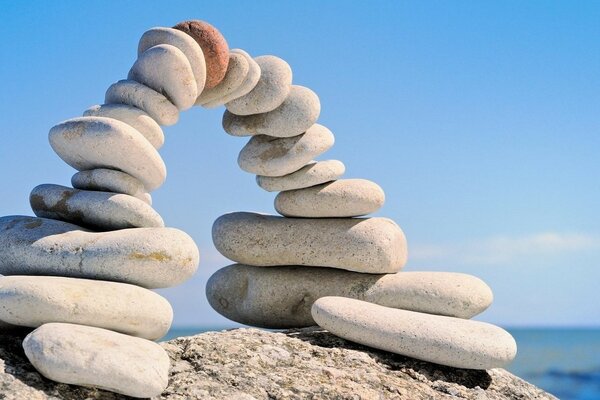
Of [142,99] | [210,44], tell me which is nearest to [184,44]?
[210,44]

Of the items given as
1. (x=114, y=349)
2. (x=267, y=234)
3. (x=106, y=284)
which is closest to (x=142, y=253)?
(x=106, y=284)

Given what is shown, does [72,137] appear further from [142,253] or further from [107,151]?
[142,253]

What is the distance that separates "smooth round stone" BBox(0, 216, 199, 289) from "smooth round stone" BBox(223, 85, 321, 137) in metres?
2.05

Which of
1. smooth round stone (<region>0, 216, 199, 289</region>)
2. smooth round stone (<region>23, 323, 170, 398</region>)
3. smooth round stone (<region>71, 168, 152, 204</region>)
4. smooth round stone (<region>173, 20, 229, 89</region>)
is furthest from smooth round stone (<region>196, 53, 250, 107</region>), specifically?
smooth round stone (<region>23, 323, 170, 398</region>)

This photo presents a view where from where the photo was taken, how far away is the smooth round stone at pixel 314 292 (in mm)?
7035

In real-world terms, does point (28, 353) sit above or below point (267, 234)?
below

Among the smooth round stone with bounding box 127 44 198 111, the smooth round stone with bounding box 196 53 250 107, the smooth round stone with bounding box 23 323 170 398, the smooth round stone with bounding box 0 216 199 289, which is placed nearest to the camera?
the smooth round stone with bounding box 23 323 170 398

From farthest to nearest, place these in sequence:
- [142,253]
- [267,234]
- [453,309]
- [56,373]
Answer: [267,234]
[453,309]
[142,253]
[56,373]

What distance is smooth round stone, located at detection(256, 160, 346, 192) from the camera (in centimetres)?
751

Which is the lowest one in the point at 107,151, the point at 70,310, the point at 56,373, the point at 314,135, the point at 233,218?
the point at 56,373

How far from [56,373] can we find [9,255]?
1321 mm

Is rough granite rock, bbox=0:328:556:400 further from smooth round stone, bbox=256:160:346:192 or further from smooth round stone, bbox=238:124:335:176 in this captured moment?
smooth round stone, bbox=238:124:335:176

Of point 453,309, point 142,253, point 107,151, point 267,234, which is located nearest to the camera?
point 142,253

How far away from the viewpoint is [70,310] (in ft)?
17.1
